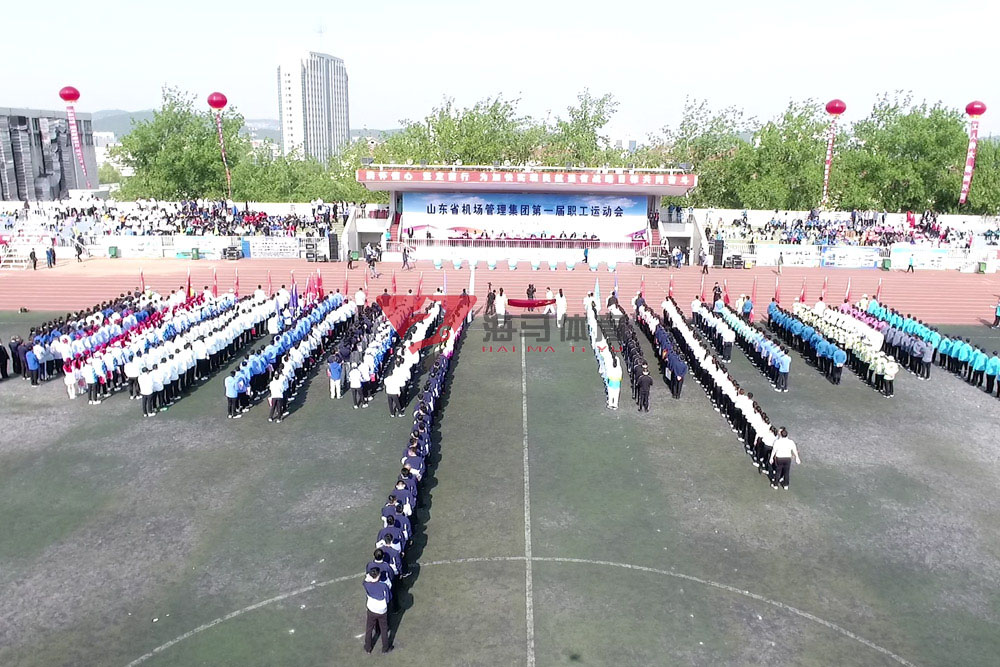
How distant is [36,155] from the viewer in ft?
269

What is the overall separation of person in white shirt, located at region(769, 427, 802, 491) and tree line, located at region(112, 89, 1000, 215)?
142ft

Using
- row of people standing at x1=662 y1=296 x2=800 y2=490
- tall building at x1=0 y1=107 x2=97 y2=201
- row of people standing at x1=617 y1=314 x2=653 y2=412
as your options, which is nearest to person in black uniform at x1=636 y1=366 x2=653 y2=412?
row of people standing at x1=617 y1=314 x2=653 y2=412

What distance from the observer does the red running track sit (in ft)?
98.2

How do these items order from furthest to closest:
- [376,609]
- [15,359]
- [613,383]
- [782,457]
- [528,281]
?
1. [528,281]
2. [15,359]
3. [613,383]
4. [782,457]
5. [376,609]

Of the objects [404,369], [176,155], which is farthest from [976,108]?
[176,155]

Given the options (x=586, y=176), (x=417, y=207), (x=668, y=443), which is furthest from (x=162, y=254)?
(x=668, y=443)

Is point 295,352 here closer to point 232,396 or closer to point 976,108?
point 232,396

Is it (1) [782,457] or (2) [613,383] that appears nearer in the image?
(1) [782,457]

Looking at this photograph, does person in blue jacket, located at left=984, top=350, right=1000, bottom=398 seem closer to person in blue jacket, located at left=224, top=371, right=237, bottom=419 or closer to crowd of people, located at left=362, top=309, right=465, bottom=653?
crowd of people, located at left=362, top=309, right=465, bottom=653

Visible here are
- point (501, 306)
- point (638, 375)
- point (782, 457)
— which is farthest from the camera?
point (501, 306)

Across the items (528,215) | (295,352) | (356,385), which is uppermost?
(528,215)

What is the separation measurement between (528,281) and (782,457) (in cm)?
2246

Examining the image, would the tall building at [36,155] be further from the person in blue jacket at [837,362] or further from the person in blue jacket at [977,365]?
the person in blue jacket at [977,365]

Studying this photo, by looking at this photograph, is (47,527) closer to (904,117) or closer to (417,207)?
(417,207)
